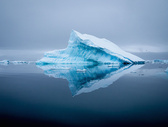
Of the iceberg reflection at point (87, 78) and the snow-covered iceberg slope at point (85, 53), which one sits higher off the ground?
the snow-covered iceberg slope at point (85, 53)

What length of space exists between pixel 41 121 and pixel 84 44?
18826mm

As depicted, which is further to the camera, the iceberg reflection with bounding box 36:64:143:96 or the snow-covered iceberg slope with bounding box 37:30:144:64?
the snow-covered iceberg slope with bounding box 37:30:144:64

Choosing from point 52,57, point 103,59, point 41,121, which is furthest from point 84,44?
point 41,121

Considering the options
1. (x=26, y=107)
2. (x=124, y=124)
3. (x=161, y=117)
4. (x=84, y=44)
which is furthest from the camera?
(x=84, y=44)

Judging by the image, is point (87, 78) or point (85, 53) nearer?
point (87, 78)

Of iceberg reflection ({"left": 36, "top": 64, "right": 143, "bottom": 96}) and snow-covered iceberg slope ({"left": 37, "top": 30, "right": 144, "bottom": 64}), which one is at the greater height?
snow-covered iceberg slope ({"left": 37, "top": 30, "right": 144, "bottom": 64})

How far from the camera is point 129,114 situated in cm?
278

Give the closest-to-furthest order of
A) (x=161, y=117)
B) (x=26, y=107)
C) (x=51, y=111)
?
(x=161, y=117)
(x=51, y=111)
(x=26, y=107)

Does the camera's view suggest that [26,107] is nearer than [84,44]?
Yes

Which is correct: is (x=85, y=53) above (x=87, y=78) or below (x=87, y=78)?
above

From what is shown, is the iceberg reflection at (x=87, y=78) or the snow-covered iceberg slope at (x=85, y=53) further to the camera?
the snow-covered iceberg slope at (x=85, y=53)

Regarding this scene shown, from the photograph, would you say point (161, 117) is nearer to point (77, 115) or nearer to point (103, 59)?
point (77, 115)

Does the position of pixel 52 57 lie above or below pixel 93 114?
above

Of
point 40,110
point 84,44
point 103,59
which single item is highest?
point 84,44
